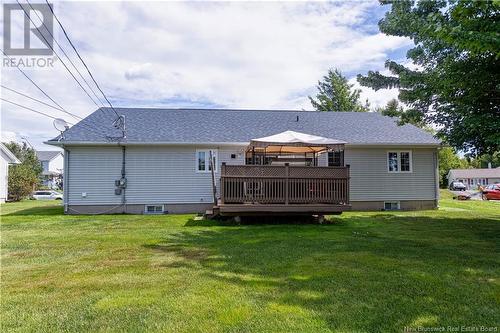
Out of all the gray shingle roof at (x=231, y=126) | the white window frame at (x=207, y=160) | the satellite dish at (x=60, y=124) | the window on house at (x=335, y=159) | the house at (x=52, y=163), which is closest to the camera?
the satellite dish at (x=60, y=124)

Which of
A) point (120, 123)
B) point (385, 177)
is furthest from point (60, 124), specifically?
point (385, 177)

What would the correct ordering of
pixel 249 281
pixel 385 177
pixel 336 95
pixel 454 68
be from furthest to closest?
1. pixel 336 95
2. pixel 385 177
3. pixel 454 68
4. pixel 249 281

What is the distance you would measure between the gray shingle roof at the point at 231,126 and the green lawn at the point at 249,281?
621 centimetres

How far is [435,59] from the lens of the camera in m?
8.77

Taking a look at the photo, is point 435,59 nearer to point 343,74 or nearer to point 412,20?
point 412,20

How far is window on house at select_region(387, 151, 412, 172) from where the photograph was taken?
46.4ft

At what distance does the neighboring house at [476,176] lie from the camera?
57938 millimetres

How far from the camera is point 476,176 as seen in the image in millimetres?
59344

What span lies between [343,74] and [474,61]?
2729cm

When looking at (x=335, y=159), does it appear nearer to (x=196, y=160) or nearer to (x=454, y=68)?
(x=196, y=160)

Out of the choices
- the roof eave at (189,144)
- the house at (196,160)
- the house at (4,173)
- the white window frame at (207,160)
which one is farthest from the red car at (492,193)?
the house at (4,173)

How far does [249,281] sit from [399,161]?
39.2 ft

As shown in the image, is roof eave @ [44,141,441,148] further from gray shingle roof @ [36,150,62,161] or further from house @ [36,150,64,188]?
gray shingle roof @ [36,150,62,161]

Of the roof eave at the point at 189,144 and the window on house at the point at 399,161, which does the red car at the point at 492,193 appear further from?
the window on house at the point at 399,161
